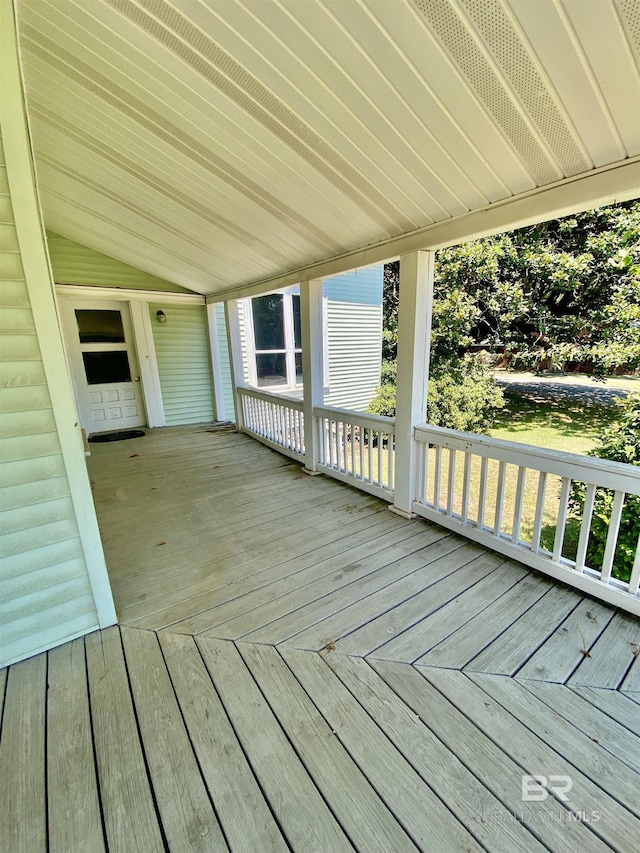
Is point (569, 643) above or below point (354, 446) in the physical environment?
below

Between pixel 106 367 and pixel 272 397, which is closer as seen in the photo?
pixel 272 397

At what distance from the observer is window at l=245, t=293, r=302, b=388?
6711 mm

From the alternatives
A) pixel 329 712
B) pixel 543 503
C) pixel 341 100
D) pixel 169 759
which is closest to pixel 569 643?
pixel 543 503

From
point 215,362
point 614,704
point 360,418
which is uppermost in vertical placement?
point 215,362

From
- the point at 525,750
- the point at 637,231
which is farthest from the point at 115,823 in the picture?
the point at 637,231

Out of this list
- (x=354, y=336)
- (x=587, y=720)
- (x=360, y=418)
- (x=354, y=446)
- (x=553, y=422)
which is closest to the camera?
(x=587, y=720)

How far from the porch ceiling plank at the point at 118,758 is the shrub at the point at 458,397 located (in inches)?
213

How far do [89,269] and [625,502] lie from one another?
7037 millimetres

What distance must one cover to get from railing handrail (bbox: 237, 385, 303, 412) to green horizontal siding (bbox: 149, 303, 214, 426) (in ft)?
4.42

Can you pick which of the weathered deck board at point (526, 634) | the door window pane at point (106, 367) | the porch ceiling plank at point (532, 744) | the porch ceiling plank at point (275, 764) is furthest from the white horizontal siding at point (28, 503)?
the door window pane at point (106, 367)

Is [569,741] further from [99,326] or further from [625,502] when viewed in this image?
[99,326]

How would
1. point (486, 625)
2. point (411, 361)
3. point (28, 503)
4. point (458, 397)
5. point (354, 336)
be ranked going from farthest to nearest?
point (354, 336), point (458, 397), point (411, 361), point (486, 625), point (28, 503)

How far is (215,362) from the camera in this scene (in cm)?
676

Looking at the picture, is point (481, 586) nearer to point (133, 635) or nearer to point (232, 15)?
point (133, 635)
